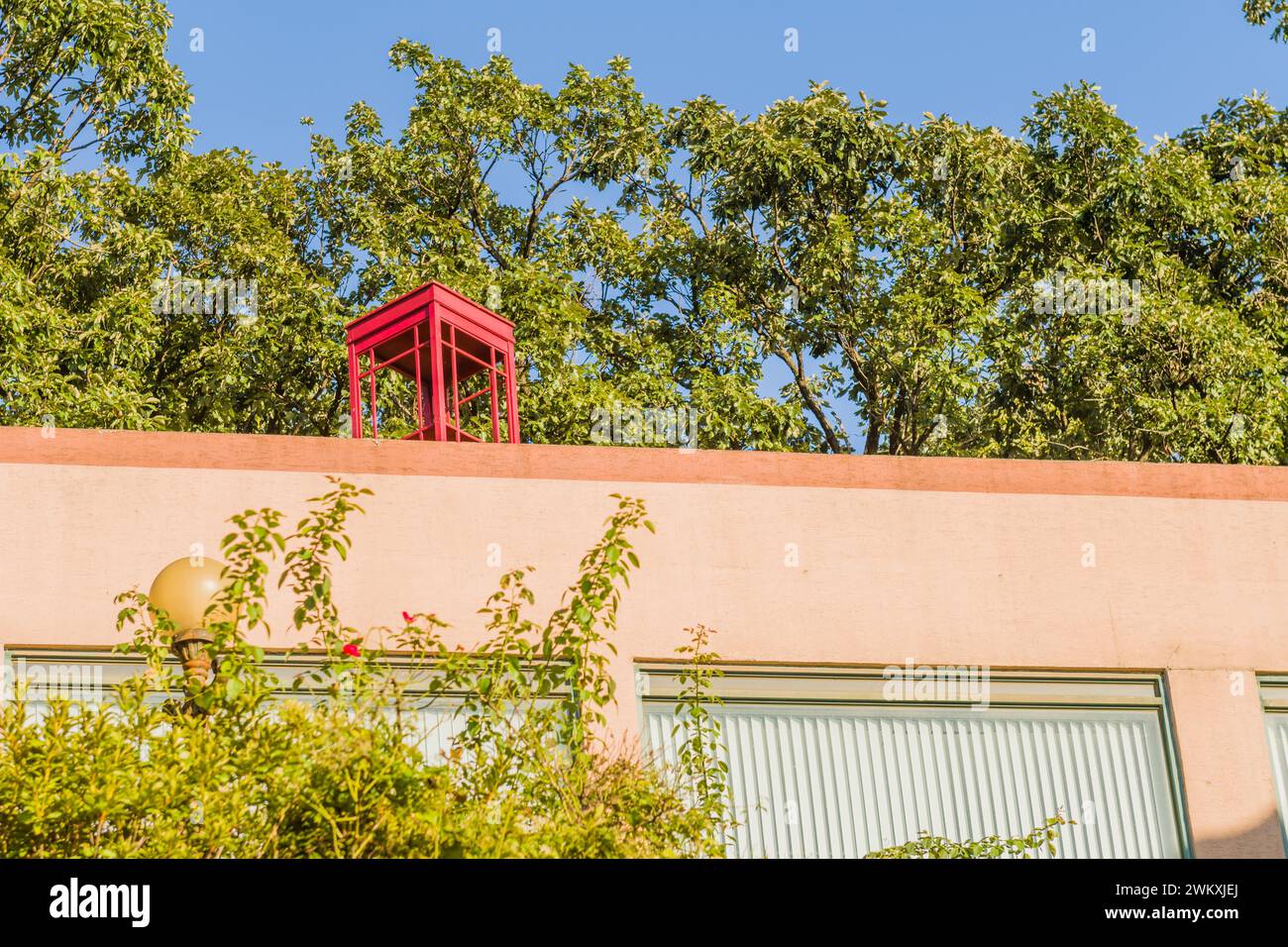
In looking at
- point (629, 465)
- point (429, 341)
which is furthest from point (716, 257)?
point (629, 465)

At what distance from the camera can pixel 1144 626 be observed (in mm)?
8945

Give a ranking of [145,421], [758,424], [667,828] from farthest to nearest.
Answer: [758,424], [145,421], [667,828]

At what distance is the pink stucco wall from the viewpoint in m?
8.38

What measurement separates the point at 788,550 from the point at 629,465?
95 cm

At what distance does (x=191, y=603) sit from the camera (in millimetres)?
6238

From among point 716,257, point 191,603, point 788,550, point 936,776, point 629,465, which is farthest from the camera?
point 716,257

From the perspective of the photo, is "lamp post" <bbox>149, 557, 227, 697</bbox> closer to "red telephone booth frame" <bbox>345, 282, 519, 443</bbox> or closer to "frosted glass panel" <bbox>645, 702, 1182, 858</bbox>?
"frosted glass panel" <bbox>645, 702, 1182, 858</bbox>

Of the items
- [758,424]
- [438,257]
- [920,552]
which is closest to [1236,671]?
[920,552]

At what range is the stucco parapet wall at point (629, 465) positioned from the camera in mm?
8531

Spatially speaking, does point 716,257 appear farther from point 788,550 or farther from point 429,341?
point 788,550

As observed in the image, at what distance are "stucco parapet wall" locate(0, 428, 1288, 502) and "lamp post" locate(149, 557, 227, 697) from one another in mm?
2178

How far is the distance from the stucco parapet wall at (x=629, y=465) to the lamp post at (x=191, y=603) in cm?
218
